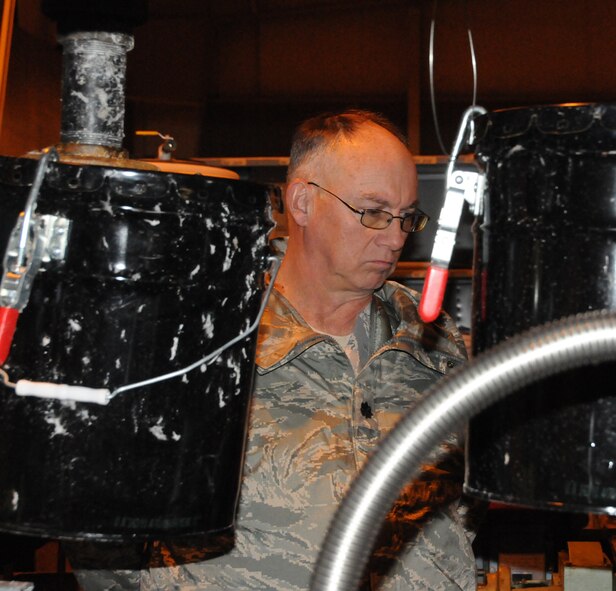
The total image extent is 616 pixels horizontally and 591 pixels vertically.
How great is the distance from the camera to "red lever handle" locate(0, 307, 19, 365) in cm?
83

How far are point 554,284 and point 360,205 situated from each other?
147cm

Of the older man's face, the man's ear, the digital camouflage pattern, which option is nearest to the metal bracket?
the digital camouflage pattern

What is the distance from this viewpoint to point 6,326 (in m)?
0.83

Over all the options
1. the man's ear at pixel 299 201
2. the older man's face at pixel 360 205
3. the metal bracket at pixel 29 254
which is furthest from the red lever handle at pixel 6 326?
the man's ear at pixel 299 201

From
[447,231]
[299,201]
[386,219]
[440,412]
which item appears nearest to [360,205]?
[386,219]

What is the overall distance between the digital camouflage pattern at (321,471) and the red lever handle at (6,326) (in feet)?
3.82

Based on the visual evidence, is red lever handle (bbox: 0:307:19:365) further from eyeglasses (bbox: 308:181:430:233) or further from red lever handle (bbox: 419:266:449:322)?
eyeglasses (bbox: 308:181:430:233)

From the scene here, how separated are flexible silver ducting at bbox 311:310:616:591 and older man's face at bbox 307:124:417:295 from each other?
5.03 ft

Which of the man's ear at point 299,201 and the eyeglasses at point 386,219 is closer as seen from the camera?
the eyeglasses at point 386,219

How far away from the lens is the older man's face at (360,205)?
2.22 m

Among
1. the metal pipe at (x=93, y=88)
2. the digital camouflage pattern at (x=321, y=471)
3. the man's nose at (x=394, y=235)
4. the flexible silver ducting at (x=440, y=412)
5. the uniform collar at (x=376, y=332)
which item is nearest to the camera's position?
the flexible silver ducting at (x=440, y=412)

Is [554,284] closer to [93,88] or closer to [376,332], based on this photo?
[93,88]

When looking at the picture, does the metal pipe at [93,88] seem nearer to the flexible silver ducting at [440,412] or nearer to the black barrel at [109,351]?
the black barrel at [109,351]

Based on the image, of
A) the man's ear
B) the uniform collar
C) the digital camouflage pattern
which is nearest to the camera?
the digital camouflage pattern
